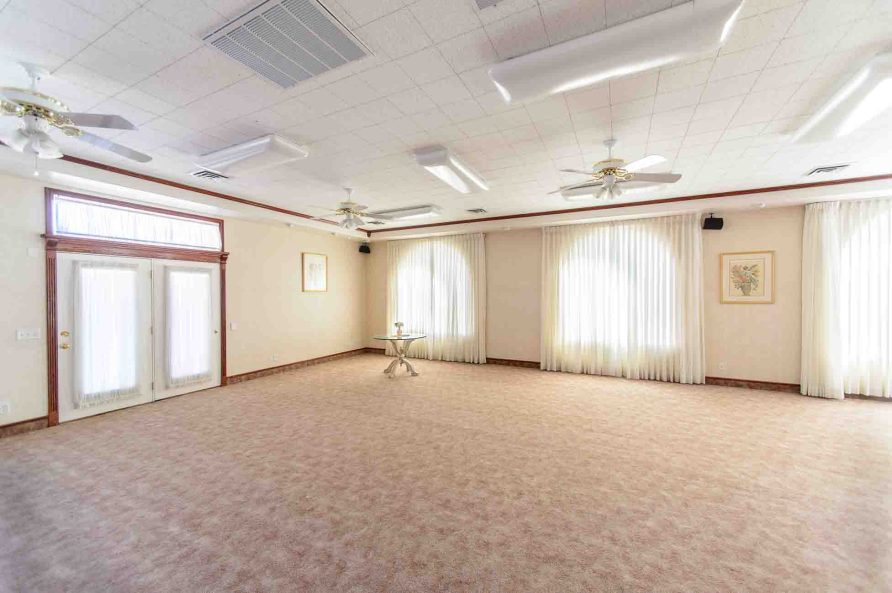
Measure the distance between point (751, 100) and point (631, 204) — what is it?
335cm

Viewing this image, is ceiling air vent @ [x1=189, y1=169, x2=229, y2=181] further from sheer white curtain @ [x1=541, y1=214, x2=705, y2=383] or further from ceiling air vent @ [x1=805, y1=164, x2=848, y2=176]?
ceiling air vent @ [x1=805, y1=164, x2=848, y2=176]

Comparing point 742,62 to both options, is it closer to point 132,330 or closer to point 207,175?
point 207,175

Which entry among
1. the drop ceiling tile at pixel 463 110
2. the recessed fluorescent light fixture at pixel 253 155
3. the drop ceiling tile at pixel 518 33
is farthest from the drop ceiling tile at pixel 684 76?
the recessed fluorescent light fixture at pixel 253 155

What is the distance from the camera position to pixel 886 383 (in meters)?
5.02

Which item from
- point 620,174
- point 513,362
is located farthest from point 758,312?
point 513,362

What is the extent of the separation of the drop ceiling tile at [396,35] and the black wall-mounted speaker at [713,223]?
576 cm

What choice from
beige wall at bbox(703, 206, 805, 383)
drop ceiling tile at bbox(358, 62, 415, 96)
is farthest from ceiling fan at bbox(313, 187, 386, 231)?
beige wall at bbox(703, 206, 805, 383)

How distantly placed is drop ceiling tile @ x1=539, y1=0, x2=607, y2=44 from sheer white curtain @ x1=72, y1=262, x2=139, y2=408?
586 centimetres

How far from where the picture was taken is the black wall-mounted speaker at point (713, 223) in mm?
5824

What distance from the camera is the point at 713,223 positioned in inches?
230

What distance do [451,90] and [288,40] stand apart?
113 centimetres

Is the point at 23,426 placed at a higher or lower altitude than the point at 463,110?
lower

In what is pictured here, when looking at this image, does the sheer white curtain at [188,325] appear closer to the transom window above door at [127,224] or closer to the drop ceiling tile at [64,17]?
the transom window above door at [127,224]

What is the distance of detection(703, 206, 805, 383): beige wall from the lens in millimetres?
5547
